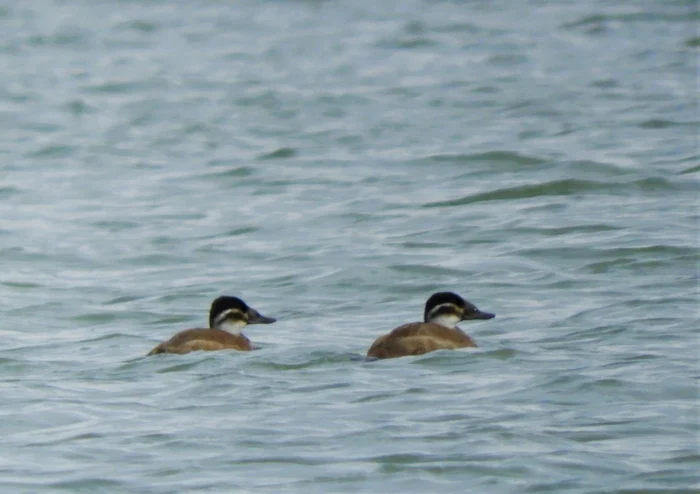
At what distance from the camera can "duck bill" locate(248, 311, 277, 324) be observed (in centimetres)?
1086

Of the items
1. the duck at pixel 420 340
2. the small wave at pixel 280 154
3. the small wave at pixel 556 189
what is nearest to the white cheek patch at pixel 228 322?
the duck at pixel 420 340

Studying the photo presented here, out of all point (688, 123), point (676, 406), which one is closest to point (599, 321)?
point (676, 406)

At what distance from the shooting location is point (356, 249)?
555 inches

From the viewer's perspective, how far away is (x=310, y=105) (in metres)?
22.5

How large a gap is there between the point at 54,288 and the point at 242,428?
5026mm

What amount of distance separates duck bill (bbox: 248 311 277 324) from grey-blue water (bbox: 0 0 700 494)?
12 cm

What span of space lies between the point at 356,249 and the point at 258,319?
324 centimetres

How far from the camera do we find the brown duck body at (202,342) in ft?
32.9

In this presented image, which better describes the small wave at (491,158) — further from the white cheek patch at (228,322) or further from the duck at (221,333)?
the white cheek patch at (228,322)

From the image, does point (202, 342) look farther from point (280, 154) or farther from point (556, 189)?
point (280, 154)

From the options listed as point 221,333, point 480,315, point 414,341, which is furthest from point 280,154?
point 414,341

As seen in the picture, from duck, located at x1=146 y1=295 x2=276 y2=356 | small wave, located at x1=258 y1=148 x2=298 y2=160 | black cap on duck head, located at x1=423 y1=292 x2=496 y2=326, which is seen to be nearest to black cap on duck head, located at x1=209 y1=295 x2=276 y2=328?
duck, located at x1=146 y1=295 x2=276 y2=356

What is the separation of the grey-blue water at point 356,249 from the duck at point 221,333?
149 millimetres

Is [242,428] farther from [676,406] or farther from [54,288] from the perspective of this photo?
Result: [54,288]
